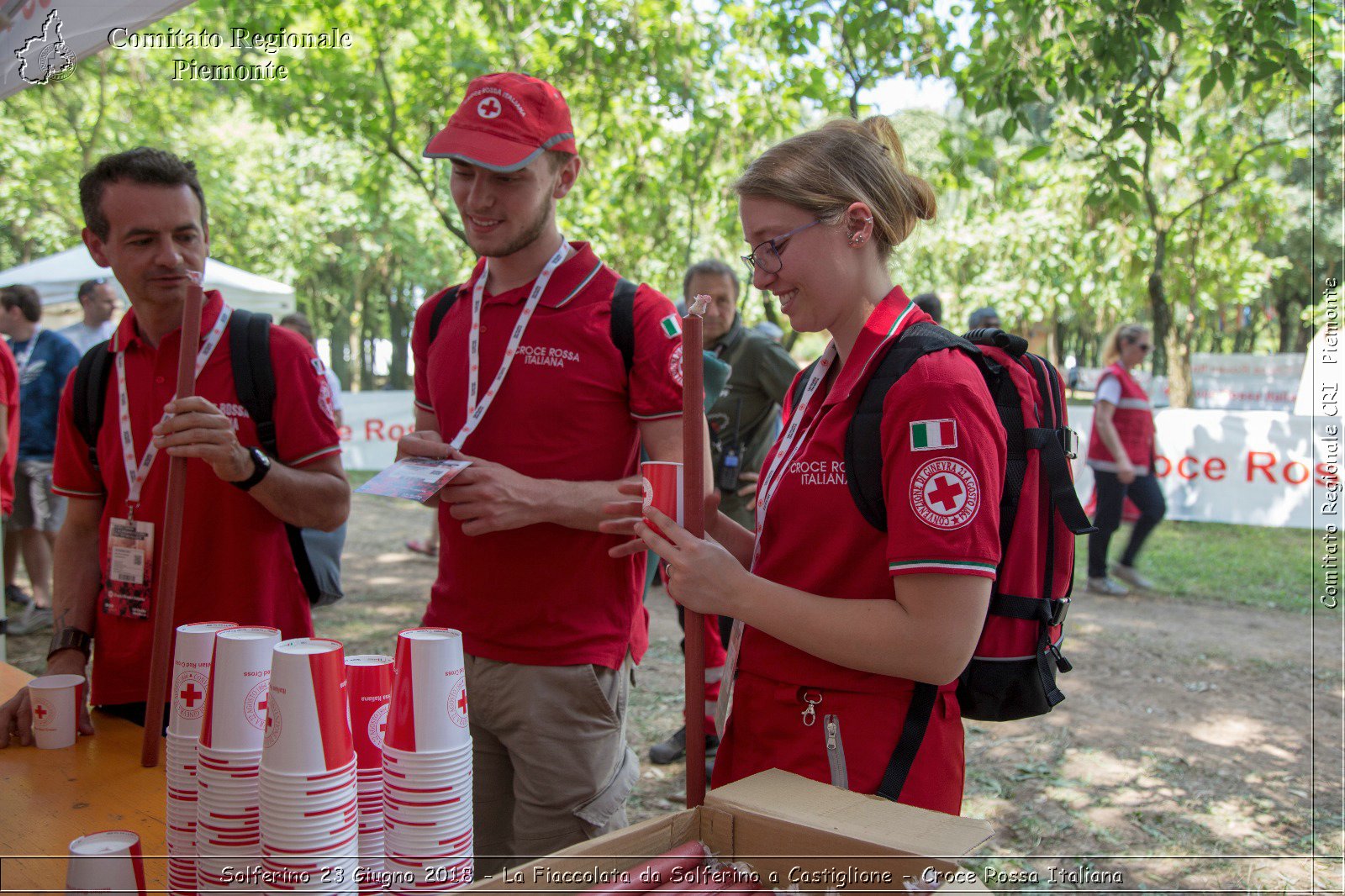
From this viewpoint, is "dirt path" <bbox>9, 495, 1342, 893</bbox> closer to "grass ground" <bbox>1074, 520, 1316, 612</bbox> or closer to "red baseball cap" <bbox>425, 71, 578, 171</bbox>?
"grass ground" <bbox>1074, 520, 1316, 612</bbox>

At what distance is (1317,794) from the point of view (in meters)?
4.75

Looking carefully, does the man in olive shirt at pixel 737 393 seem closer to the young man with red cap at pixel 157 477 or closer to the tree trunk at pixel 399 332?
the young man with red cap at pixel 157 477

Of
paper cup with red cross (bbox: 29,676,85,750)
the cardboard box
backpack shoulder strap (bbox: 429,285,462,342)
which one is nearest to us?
the cardboard box

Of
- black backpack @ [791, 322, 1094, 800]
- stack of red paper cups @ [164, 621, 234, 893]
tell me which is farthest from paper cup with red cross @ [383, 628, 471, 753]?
black backpack @ [791, 322, 1094, 800]

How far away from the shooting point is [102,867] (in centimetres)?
127

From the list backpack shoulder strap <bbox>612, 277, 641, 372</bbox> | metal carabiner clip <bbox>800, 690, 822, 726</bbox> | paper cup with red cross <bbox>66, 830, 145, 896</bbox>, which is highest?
backpack shoulder strap <bbox>612, 277, 641, 372</bbox>

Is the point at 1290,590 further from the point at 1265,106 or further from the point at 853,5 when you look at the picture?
the point at 853,5

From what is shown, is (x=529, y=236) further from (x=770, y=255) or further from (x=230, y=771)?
(x=230, y=771)

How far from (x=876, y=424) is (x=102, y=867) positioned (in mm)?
1301

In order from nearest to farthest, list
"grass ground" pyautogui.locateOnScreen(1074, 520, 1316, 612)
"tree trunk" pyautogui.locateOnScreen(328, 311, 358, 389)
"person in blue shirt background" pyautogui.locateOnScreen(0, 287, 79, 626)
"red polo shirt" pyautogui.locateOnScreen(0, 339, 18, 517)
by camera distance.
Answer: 1. "red polo shirt" pyautogui.locateOnScreen(0, 339, 18, 517)
2. "person in blue shirt background" pyautogui.locateOnScreen(0, 287, 79, 626)
3. "grass ground" pyautogui.locateOnScreen(1074, 520, 1316, 612)
4. "tree trunk" pyautogui.locateOnScreen(328, 311, 358, 389)

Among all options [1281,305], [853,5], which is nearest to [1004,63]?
A: [853,5]

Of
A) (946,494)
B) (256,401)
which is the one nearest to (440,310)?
(256,401)

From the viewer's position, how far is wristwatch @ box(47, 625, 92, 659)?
248 centimetres

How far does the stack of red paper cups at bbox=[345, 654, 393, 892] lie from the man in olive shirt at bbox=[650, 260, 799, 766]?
4.02 m
